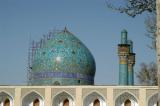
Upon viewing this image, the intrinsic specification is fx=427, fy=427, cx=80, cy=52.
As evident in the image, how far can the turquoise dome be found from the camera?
30312mm

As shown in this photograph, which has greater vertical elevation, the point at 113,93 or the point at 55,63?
the point at 55,63

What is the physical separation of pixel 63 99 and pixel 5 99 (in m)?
3.68

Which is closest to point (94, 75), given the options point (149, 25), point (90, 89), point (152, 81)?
point (90, 89)

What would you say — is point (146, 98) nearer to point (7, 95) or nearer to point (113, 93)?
point (113, 93)

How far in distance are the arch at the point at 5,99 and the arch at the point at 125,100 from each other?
663 cm

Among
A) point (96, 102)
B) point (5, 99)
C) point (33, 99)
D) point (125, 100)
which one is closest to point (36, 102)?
point (33, 99)

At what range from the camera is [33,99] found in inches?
1058

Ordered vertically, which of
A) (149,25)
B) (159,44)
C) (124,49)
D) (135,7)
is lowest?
(159,44)

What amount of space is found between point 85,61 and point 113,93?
20.5ft

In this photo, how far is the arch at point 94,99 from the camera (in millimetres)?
25875

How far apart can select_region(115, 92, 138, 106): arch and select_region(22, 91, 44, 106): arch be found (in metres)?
4.72

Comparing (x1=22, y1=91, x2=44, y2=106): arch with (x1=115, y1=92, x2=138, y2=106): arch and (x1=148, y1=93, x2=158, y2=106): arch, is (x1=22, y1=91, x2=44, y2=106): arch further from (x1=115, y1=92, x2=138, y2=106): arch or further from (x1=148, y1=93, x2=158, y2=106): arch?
(x1=148, y1=93, x2=158, y2=106): arch

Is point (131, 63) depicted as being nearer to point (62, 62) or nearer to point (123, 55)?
point (123, 55)

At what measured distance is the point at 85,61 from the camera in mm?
31312
